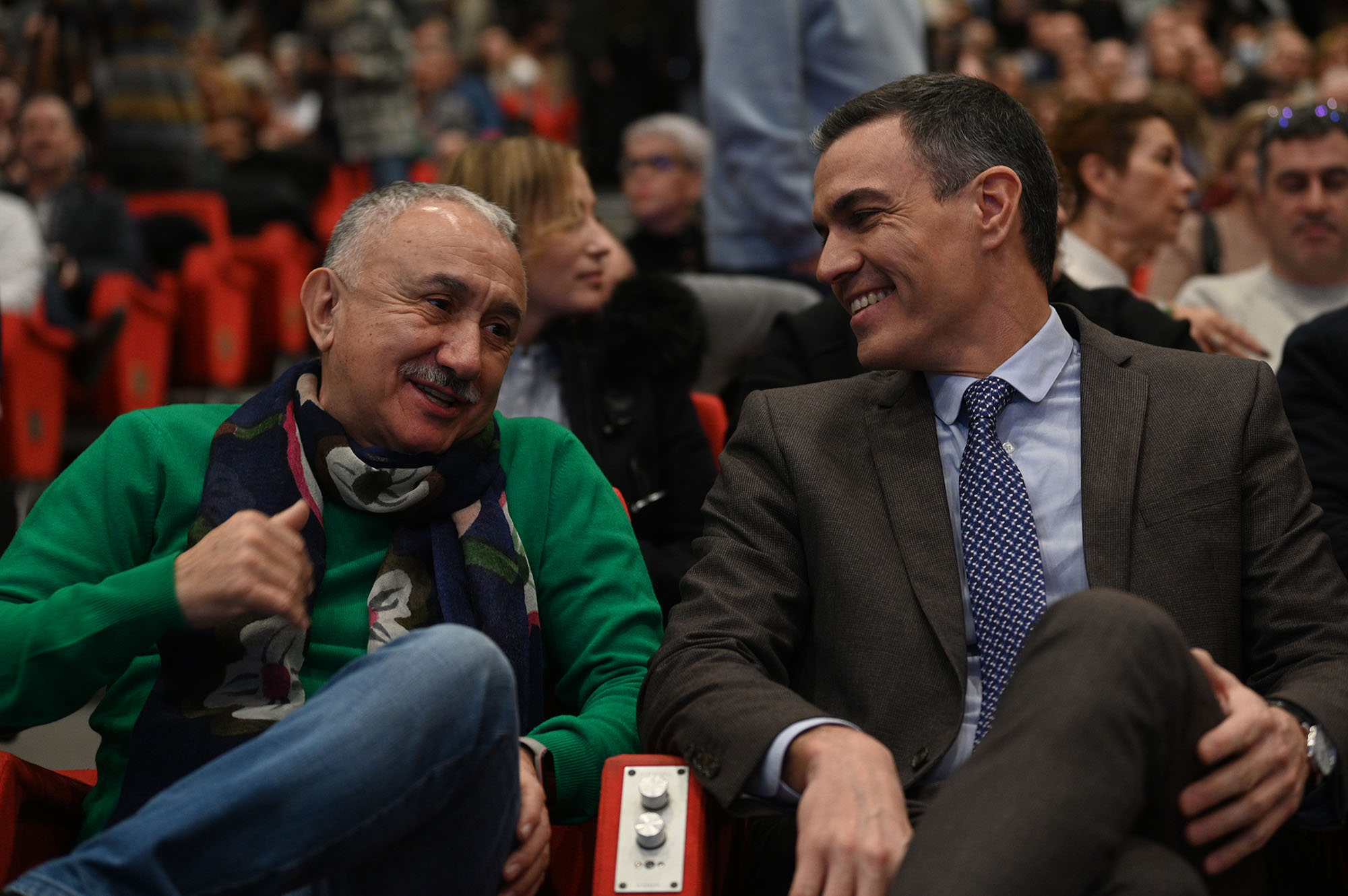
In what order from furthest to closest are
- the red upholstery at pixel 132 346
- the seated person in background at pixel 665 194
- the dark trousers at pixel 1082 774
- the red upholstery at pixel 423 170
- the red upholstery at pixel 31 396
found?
the red upholstery at pixel 423 170 → the red upholstery at pixel 132 346 → the seated person in background at pixel 665 194 → the red upholstery at pixel 31 396 → the dark trousers at pixel 1082 774

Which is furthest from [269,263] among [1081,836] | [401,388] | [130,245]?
[1081,836]

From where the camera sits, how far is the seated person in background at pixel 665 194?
4.97m

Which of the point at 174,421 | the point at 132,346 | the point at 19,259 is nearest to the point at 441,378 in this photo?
the point at 174,421

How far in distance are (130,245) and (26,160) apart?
23.5 inches

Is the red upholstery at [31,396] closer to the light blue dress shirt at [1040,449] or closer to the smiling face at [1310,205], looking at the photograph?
the light blue dress shirt at [1040,449]

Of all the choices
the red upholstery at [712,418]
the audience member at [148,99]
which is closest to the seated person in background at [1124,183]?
the red upholstery at [712,418]

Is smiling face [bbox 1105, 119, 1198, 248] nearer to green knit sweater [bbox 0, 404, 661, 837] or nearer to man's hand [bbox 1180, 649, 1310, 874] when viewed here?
green knit sweater [bbox 0, 404, 661, 837]

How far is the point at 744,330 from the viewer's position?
3309mm

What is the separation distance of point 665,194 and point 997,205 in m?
3.14

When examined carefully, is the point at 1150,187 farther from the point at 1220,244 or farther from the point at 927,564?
the point at 927,564

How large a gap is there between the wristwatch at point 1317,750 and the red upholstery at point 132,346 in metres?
4.60

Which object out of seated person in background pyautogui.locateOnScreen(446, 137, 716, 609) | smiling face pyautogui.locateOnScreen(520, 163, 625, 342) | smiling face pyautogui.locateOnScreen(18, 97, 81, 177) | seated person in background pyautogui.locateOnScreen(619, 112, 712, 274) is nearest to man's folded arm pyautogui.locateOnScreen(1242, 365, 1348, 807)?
seated person in background pyautogui.locateOnScreen(446, 137, 716, 609)

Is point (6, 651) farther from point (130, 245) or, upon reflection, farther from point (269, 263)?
point (269, 263)

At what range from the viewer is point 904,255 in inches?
75.8
